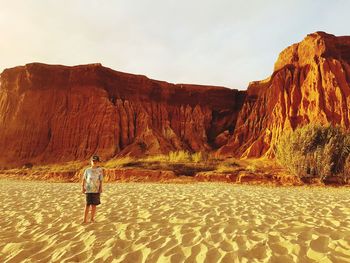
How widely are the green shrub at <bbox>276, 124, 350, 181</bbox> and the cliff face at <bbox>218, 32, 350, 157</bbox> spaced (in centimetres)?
1184

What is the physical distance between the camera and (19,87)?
4431 centimetres

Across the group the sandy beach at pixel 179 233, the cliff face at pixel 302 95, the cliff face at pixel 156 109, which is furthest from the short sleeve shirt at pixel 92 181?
the cliff face at pixel 156 109

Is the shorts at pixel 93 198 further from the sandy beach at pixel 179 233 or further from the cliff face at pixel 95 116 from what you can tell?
the cliff face at pixel 95 116

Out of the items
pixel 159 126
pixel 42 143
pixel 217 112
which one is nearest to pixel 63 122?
pixel 42 143

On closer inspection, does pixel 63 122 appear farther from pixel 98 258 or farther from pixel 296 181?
pixel 98 258

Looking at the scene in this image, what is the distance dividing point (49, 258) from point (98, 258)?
0.66 meters

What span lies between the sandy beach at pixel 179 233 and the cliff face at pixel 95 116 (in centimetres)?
3128

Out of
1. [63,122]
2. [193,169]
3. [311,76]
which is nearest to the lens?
[193,169]

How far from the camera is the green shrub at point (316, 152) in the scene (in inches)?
682

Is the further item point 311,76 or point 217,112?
point 217,112

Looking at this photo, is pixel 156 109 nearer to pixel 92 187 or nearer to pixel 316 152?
pixel 316 152

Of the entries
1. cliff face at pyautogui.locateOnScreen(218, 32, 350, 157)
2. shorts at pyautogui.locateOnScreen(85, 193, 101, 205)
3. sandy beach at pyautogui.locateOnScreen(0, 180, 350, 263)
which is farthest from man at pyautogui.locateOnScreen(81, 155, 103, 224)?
cliff face at pyautogui.locateOnScreen(218, 32, 350, 157)

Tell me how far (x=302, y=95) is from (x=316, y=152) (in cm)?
1950

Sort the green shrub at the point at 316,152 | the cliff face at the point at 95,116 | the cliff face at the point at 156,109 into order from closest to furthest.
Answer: the green shrub at the point at 316,152 → the cliff face at the point at 156,109 → the cliff face at the point at 95,116
